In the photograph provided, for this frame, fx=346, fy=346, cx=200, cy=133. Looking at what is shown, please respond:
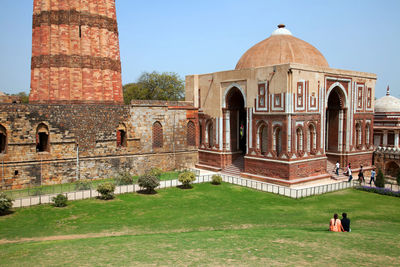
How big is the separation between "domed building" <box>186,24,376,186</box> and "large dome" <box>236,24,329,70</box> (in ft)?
0.23

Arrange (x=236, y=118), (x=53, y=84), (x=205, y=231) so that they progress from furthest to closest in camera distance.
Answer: (x=236, y=118)
(x=53, y=84)
(x=205, y=231)

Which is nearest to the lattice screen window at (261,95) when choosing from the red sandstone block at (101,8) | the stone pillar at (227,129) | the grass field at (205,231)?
the stone pillar at (227,129)

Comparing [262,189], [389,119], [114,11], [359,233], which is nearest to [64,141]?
[114,11]

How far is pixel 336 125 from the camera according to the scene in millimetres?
26109

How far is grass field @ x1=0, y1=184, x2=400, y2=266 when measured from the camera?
9102 millimetres

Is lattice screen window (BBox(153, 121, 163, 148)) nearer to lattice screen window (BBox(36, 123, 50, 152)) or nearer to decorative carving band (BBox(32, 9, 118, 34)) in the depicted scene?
lattice screen window (BBox(36, 123, 50, 152))

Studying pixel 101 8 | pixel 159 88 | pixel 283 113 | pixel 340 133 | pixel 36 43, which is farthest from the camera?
pixel 159 88

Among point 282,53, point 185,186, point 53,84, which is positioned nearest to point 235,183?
point 185,186

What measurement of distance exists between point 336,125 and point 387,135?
5.92 m

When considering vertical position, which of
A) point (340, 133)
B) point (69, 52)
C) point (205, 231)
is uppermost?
point (69, 52)

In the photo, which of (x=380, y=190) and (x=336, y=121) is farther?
(x=336, y=121)

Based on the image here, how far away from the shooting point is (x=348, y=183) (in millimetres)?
22562

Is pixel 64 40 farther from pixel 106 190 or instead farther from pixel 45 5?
pixel 106 190

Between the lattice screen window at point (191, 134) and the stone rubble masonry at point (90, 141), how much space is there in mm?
355
